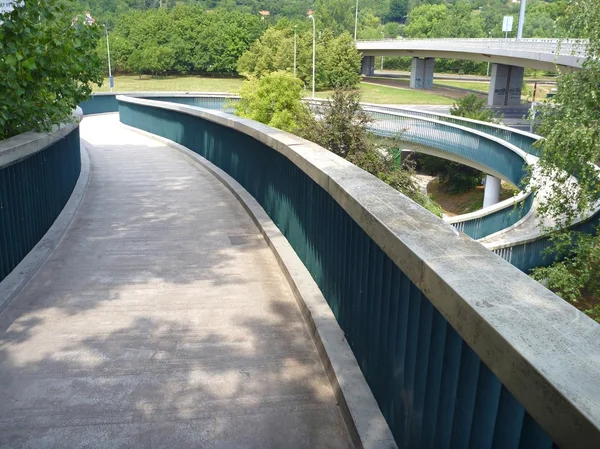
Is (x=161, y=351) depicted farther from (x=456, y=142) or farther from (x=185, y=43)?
(x=185, y=43)

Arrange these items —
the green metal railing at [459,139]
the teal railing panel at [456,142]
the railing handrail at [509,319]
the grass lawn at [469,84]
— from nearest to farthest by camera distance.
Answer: the railing handrail at [509,319], the green metal railing at [459,139], the teal railing panel at [456,142], the grass lawn at [469,84]

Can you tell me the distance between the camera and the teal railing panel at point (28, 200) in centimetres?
599

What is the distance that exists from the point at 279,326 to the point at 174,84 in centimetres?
8587

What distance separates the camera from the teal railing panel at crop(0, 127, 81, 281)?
5988 millimetres

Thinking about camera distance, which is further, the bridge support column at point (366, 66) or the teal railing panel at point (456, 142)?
the bridge support column at point (366, 66)

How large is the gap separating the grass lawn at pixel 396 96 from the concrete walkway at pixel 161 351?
60.3 metres

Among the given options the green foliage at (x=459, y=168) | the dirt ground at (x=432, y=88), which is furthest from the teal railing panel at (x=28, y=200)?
the dirt ground at (x=432, y=88)

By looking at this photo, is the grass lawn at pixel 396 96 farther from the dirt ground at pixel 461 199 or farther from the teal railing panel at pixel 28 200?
the teal railing panel at pixel 28 200

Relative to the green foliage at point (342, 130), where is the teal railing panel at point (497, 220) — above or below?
below

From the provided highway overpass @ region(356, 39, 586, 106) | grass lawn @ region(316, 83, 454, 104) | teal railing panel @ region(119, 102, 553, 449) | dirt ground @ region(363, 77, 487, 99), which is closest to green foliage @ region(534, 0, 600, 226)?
teal railing panel @ region(119, 102, 553, 449)

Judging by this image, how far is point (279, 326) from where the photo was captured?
500 centimetres

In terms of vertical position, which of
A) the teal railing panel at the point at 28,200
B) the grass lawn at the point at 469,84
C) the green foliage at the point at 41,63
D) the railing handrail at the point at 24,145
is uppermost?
the green foliage at the point at 41,63

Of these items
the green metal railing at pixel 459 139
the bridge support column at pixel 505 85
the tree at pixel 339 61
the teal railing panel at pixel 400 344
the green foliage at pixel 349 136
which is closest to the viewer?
the teal railing panel at pixel 400 344

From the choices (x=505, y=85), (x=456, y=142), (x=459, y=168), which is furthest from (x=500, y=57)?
(x=456, y=142)
